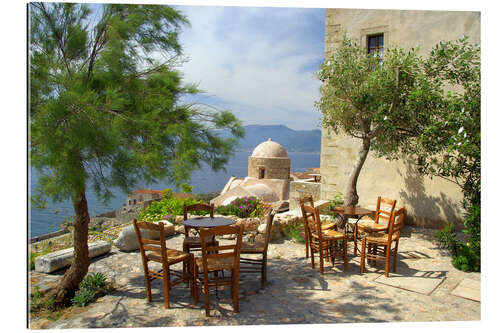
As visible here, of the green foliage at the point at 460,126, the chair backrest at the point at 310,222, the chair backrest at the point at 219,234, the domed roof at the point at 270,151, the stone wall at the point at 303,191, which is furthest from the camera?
the domed roof at the point at 270,151

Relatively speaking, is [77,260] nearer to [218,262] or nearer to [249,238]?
[218,262]

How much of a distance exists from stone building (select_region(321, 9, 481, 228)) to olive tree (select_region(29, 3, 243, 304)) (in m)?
5.41

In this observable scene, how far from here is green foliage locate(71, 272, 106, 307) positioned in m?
4.25

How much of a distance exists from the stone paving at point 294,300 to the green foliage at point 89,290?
111 mm

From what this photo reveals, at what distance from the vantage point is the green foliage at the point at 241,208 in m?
10.0

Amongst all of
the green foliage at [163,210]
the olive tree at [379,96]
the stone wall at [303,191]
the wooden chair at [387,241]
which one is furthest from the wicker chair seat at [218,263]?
the stone wall at [303,191]

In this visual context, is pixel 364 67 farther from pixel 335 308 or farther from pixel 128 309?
pixel 128 309

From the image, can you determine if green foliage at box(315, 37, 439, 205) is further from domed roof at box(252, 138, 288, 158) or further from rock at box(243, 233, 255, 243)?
domed roof at box(252, 138, 288, 158)

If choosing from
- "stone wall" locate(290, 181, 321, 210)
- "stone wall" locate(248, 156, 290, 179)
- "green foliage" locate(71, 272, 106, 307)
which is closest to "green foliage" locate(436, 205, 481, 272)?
"stone wall" locate(290, 181, 321, 210)

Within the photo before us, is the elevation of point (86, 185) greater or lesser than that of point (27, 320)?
greater

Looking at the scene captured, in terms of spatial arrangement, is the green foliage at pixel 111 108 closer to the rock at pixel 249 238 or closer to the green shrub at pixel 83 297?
the green shrub at pixel 83 297
